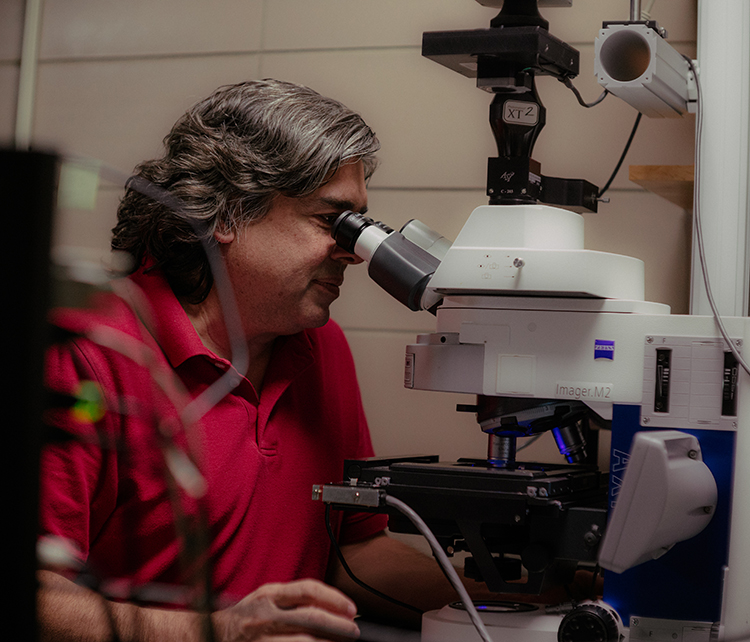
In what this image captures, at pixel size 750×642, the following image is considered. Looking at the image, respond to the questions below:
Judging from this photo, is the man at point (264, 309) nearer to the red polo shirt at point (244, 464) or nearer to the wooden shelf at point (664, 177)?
the red polo shirt at point (244, 464)

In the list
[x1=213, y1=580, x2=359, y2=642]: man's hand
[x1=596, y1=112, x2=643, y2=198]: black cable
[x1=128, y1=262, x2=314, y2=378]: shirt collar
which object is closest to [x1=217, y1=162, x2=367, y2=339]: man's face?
[x1=128, y1=262, x2=314, y2=378]: shirt collar

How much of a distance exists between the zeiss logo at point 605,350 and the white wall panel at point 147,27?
1.39m

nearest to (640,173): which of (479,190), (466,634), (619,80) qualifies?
(619,80)

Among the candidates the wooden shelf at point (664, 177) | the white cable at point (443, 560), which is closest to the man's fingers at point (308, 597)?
the white cable at point (443, 560)

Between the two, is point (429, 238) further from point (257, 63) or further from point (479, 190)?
point (257, 63)

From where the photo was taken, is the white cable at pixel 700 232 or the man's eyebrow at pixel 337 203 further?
the man's eyebrow at pixel 337 203

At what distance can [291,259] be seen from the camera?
4.58ft

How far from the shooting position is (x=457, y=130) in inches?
75.7

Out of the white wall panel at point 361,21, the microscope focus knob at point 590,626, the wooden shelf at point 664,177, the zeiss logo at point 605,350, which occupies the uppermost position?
the white wall panel at point 361,21

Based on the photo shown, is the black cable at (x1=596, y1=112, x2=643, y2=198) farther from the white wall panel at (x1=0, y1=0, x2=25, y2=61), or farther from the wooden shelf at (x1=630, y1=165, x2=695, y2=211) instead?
the white wall panel at (x1=0, y1=0, x2=25, y2=61)

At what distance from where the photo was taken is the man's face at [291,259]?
1.40 meters

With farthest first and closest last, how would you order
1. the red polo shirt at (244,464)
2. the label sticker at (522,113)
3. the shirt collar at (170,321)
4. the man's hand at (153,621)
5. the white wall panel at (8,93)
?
1. the white wall panel at (8,93)
2. the shirt collar at (170,321)
3. the label sticker at (522,113)
4. the red polo shirt at (244,464)
5. the man's hand at (153,621)

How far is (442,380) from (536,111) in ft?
1.40

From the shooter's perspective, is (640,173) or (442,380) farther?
(640,173)
